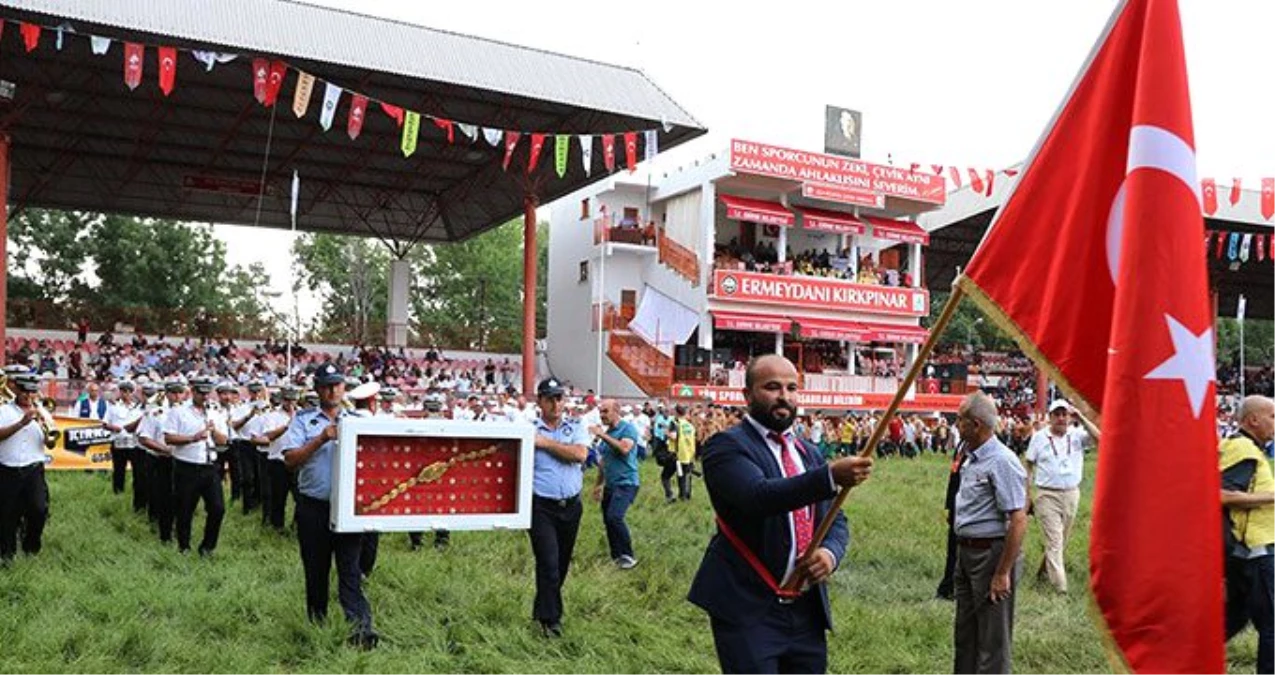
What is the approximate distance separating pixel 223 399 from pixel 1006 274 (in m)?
11.4

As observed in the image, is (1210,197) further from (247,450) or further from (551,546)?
(551,546)

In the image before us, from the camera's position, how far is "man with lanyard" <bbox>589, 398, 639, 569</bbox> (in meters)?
10.3

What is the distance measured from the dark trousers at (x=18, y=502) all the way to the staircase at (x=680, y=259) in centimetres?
2685

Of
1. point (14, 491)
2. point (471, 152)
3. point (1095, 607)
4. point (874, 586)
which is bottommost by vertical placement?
point (874, 586)

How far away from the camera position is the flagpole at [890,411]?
3.54 m

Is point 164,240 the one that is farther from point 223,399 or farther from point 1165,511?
point 1165,511

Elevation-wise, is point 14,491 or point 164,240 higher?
point 164,240

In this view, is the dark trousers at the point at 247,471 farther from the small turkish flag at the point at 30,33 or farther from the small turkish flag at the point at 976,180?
the small turkish flag at the point at 976,180

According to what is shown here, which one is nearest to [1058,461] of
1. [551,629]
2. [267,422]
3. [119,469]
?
[551,629]

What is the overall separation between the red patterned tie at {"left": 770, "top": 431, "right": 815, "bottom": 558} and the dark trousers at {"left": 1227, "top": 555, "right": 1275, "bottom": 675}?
3.51m

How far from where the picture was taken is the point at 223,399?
13.0 meters

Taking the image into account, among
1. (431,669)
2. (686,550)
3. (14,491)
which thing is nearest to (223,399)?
(14,491)

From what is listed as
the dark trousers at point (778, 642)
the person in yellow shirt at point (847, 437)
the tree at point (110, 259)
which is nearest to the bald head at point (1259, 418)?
the dark trousers at point (778, 642)

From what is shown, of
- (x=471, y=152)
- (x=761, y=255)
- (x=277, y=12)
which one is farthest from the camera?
(x=761, y=255)
